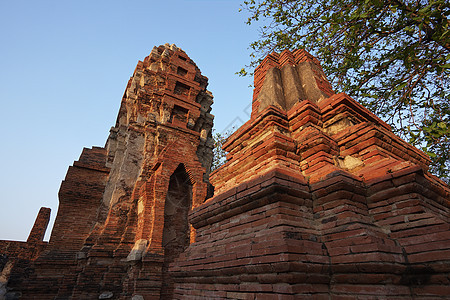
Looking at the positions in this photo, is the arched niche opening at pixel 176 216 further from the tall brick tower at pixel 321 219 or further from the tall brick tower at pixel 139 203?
the tall brick tower at pixel 321 219

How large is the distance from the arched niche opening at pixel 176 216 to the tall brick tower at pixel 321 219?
4.65 meters

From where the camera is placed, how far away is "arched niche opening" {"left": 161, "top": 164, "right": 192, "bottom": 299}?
7432mm

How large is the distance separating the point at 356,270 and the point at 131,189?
783 cm

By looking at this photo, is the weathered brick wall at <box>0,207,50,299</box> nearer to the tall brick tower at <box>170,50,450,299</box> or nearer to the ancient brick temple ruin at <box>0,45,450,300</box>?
the ancient brick temple ruin at <box>0,45,450,300</box>

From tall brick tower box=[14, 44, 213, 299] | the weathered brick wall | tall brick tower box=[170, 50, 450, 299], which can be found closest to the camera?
tall brick tower box=[170, 50, 450, 299]

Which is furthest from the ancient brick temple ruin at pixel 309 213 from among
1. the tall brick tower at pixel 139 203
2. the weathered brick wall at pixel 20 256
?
the weathered brick wall at pixel 20 256

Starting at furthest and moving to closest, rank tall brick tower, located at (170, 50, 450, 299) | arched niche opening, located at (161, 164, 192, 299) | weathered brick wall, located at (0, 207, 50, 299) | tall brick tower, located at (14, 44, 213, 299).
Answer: weathered brick wall, located at (0, 207, 50, 299), arched niche opening, located at (161, 164, 192, 299), tall brick tower, located at (14, 44, 213, 299), tall brick tower, located at (170, 50, 450, 299)

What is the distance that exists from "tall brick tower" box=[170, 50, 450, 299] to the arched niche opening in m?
4.65

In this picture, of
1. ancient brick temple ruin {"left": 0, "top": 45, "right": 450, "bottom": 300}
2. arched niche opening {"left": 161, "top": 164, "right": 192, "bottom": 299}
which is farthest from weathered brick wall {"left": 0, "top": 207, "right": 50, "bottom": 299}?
arched niche opening {"left": 161, "top": 164, "right": 192, "bottom": 299}

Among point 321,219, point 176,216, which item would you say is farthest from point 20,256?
point 321,219

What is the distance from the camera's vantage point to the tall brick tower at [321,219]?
5.85ft

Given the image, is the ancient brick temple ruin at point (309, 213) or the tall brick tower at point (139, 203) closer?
the ancient brick temple ruin at point (309, 213)

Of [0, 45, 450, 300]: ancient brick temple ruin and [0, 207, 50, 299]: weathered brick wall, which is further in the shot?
[0, 207, 50, 299]: weathered brick wall

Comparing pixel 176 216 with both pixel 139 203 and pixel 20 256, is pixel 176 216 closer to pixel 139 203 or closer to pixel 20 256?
pixel 139 203
